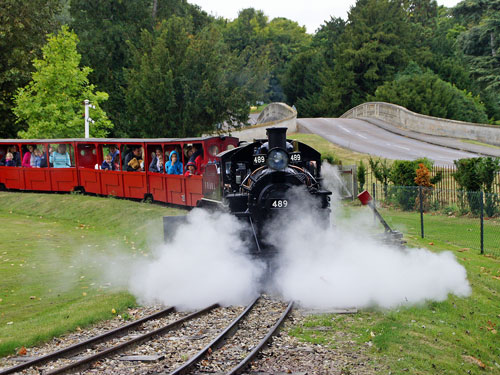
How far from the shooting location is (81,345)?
25.0ft

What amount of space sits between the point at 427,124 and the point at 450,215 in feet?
84.5

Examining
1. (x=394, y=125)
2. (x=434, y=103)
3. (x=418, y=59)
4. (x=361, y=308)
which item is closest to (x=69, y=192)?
(x=361, y=308)

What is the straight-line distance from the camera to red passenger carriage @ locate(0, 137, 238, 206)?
715 inches

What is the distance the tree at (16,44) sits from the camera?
124 ft

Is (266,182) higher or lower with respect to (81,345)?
higher

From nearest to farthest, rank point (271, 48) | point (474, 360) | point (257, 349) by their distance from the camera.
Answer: point (257, 349), point (474, 360), point (271, 48)

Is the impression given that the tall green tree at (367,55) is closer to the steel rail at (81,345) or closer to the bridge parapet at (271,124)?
the bridge parapet at (271,124)

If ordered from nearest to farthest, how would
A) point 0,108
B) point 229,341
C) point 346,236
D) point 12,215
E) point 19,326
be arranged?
point 229,341, point 19,326, point 346,236, point 12,215, point 0,108

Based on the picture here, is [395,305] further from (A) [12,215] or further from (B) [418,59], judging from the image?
(B) [418,59]

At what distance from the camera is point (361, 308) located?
9.33m

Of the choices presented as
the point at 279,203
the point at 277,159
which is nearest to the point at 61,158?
the point at 279,203

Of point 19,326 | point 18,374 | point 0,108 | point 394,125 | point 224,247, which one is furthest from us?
point 394,125

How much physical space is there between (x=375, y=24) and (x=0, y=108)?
134 feet

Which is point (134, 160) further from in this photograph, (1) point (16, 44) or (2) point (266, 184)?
(1) point (16, 44)
